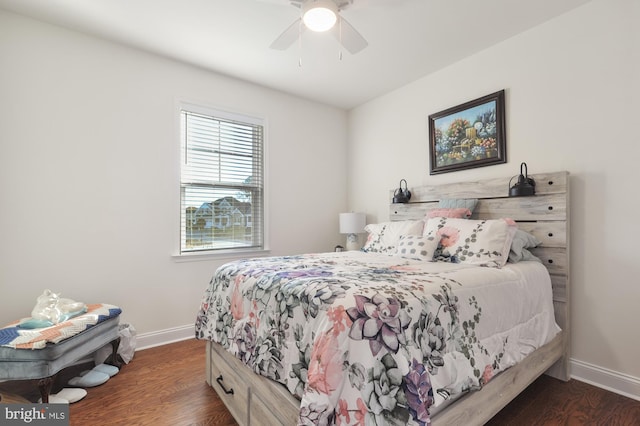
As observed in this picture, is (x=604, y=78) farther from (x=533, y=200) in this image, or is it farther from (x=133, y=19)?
(x=133, y=19)

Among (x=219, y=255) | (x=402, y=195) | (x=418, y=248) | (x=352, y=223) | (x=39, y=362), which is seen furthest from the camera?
(x=352, y=223)

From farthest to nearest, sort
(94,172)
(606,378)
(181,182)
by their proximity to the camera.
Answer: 1. (181,182)
2. (94,172)
3. (606,378)

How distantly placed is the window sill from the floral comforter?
1066mm

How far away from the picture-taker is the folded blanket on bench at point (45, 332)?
167 cm

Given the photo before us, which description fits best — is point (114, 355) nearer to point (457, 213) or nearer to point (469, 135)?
point (457, 213)

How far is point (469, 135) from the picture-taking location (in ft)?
9.07

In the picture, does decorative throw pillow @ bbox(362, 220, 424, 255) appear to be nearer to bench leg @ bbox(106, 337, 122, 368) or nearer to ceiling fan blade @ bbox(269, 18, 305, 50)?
ceiling fan blade @ bbox(269, 18, 305, 50)

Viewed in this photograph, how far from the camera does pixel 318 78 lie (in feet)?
10.5

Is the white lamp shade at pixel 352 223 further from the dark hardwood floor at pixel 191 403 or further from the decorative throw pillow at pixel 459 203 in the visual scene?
the dark hardwood floor at pixel 191 403

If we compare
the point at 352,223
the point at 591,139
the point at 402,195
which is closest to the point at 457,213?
the point at 402,195

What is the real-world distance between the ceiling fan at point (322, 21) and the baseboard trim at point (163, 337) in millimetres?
2548

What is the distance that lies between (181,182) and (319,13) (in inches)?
77.4

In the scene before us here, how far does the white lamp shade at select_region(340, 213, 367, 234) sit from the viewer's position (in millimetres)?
3574

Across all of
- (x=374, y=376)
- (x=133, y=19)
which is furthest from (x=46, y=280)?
(x=374, y=376)
